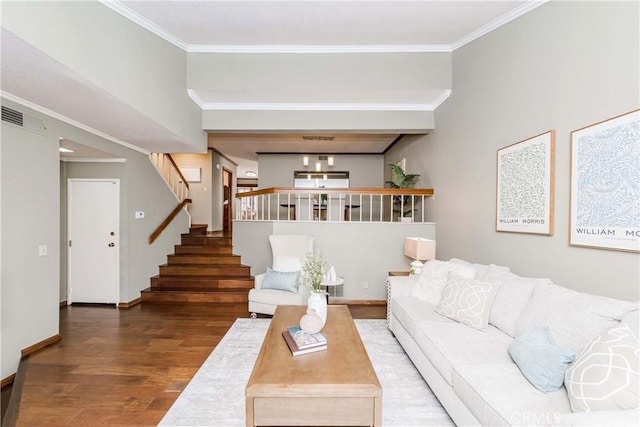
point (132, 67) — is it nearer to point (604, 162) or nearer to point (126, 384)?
point (126, 384)

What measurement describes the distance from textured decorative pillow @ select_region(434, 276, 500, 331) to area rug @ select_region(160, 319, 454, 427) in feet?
2.17

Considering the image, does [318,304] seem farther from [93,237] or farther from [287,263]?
[93,237]

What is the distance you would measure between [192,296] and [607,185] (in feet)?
17.8

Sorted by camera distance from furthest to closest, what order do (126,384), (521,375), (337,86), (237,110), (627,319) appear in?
(237,110) < (337,86) < (126,384) < (521,375) < (627,319)

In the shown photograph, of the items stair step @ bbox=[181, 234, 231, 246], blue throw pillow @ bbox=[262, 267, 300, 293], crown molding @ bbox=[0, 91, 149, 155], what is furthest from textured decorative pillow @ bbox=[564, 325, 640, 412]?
stair step @ bbox=[181, 234, 231, 246]

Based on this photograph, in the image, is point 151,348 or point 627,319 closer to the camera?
point 627,319

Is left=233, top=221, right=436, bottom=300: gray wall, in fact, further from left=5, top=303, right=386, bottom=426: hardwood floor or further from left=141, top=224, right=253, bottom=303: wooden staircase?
left=141, top=224, right=253, bottom=303: wooden staircase

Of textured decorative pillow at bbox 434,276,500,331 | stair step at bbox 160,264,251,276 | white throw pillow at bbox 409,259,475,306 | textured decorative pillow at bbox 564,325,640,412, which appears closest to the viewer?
textured decorative pillow at bbox 564,325,640,412

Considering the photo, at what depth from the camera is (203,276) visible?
17.6ft

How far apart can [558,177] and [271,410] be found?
2856 mm

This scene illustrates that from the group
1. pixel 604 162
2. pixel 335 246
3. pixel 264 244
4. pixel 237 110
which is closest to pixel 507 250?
pixel 604 162

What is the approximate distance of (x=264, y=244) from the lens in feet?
17.1

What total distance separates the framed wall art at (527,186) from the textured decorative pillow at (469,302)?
2.53ft

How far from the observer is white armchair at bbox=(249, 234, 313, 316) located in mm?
3912
